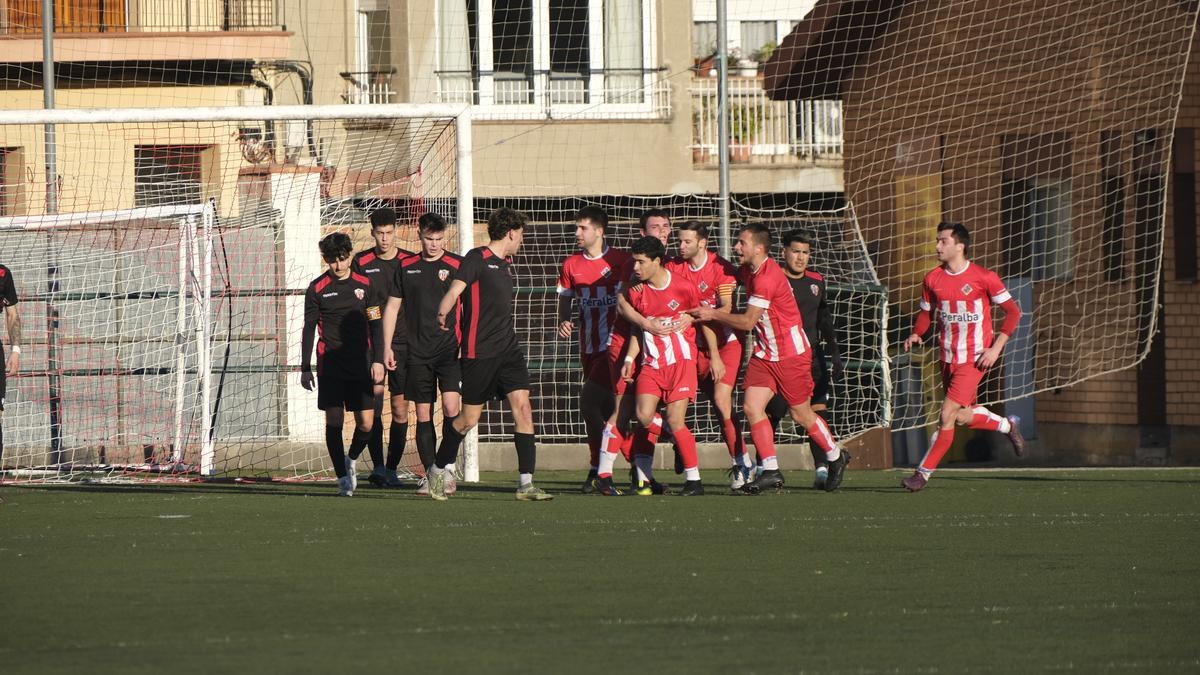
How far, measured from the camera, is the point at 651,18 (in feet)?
Answer: 86.7

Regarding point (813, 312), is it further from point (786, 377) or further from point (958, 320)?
point (958, 320)

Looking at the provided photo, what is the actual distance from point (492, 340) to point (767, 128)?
16.4 meters

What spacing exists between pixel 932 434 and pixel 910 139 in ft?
10.7

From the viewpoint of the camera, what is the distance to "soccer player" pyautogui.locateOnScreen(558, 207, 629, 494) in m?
12.4

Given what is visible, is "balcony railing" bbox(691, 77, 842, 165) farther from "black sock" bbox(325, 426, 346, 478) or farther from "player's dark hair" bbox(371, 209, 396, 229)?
"black sock" bbox(325, 426, 346, 478)

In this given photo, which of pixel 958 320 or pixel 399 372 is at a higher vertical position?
pixel 958 320

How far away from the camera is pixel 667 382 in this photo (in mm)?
11750

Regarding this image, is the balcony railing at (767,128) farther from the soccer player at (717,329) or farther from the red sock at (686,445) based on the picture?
the red sock at (686,445)

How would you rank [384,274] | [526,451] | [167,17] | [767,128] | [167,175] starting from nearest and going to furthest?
[526,451] < [384,274] < [167,175] < [167,17] < [767,128]

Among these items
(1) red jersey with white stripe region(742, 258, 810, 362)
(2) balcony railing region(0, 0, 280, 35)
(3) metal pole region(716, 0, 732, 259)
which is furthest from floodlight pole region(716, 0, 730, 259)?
(2) balcony railing region(0, 0, 280, 35)

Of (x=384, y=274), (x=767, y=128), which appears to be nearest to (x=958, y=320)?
(x=384, y=274)

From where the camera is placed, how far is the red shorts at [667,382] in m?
11.7

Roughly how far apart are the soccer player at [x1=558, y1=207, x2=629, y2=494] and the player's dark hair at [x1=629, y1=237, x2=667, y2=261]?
655mm

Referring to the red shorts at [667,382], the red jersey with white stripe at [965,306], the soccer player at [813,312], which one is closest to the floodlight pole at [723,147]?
the soccer player at [813,312]
